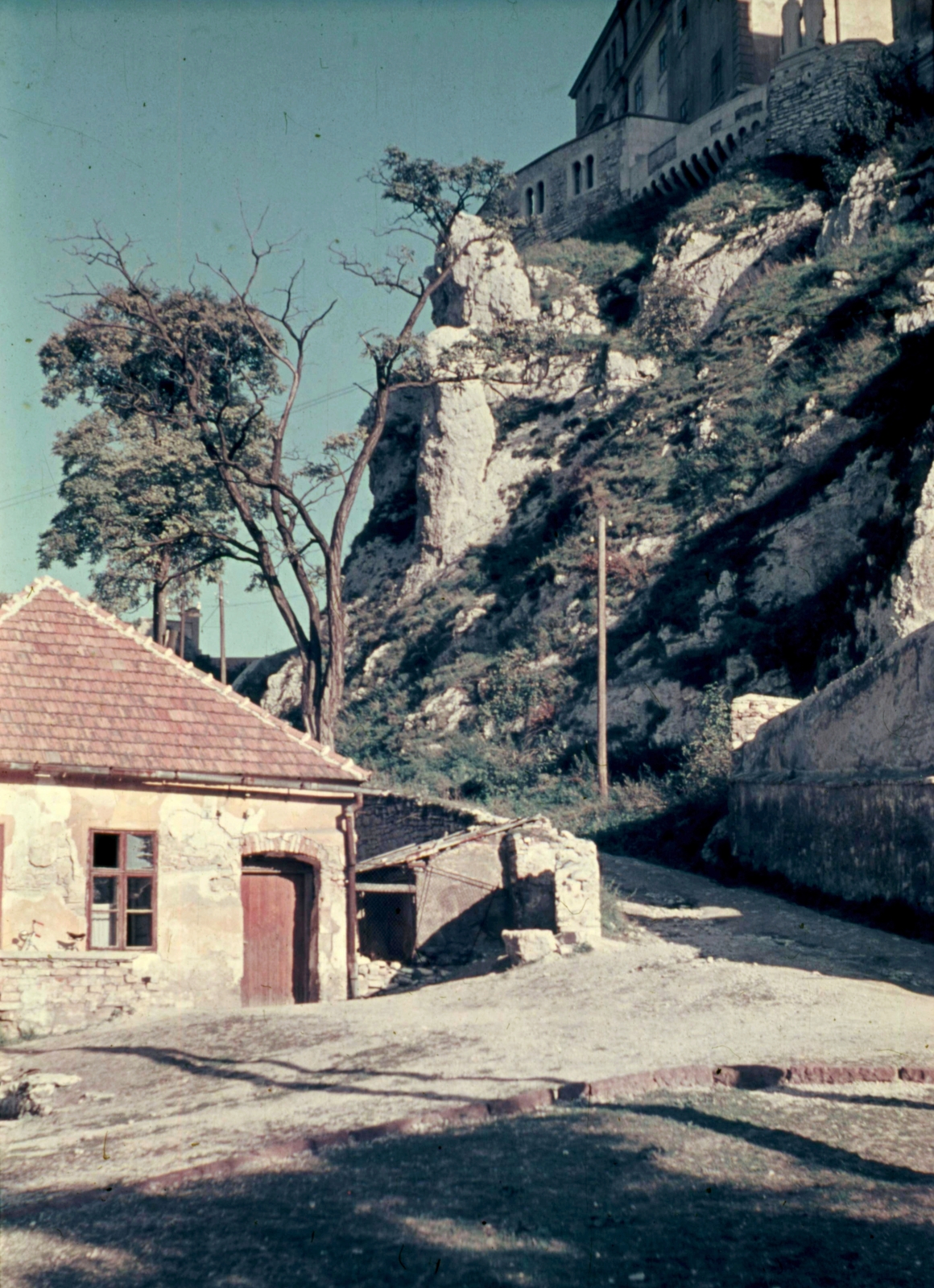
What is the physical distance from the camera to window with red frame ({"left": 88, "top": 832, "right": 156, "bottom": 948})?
51.0ft

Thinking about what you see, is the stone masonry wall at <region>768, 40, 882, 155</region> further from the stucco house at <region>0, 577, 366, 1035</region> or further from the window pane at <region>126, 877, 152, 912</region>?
the window pane at <region>126, 877, 152, 912</region>

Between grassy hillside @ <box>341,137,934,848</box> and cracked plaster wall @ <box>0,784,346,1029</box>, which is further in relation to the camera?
grassy hillside @ <box>341,137,934,848</box>

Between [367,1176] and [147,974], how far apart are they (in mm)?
9165

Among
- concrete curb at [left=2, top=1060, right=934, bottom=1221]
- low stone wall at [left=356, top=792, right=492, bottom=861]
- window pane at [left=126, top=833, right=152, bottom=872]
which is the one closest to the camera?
concrete curb at [left=2, top=1060, right=934, bottom=1221]

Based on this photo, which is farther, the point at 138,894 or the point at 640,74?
the point at 640,74

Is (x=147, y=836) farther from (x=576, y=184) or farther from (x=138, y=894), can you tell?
(x=576, y=184)

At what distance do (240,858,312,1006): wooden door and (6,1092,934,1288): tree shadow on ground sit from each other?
896cm

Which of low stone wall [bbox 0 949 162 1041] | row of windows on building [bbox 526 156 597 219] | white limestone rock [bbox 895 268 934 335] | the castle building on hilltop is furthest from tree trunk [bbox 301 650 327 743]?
row of windows on building [bbox 526 156 597 219]

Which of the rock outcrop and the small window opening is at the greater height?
the small window opening

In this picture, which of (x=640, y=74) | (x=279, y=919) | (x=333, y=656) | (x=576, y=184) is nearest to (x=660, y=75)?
(x=640, y=74)

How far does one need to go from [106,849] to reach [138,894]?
739 millimetres

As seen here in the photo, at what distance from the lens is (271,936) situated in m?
16.8

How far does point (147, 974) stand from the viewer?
15523mm

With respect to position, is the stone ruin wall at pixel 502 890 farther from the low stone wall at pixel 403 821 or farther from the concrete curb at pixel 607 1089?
the concrete curb at pixel 607 1089
